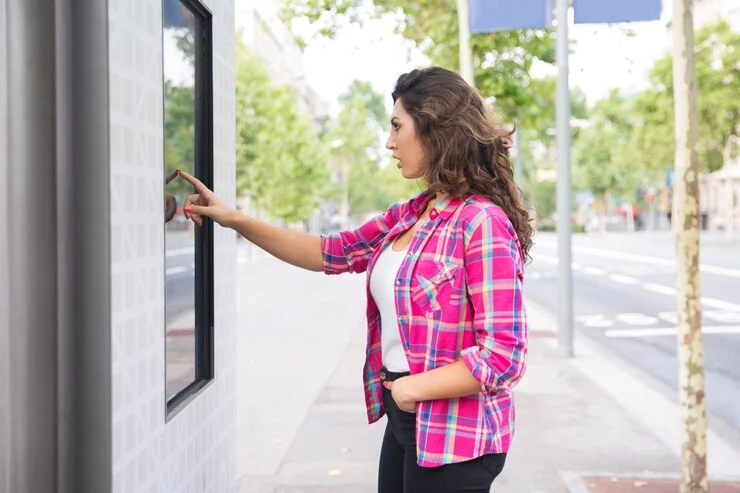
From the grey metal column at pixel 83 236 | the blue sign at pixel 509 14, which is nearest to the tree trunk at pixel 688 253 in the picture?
the grey metal column at pixel 83 236

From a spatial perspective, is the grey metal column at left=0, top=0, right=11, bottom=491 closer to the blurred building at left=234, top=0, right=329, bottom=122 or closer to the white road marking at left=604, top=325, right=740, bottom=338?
the white road marking at left=604, top=325, right=740, bottom=338

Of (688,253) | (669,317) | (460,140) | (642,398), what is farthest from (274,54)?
(460,140)

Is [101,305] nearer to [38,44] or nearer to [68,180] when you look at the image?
[68,180]

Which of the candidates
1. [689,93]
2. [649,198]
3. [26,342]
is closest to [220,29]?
[26,342]

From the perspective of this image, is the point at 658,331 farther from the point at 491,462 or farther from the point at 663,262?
the point at 663,262

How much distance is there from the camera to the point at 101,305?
82.4 inches

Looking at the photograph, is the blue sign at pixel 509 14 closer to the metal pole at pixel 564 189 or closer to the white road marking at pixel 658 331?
the metal pole at pixel 564 189

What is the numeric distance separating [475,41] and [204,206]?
1160 cm

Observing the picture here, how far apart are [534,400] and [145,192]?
583 centimetres

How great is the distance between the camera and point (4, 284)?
196cm

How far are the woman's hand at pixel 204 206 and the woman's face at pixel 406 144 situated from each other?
640 millimetres

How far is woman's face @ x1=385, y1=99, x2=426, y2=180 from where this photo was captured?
2.30 meters

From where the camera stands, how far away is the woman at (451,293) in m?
2.12

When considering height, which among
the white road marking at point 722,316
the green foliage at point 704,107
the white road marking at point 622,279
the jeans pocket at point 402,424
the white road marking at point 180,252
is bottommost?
the white road marking at point 722,316
